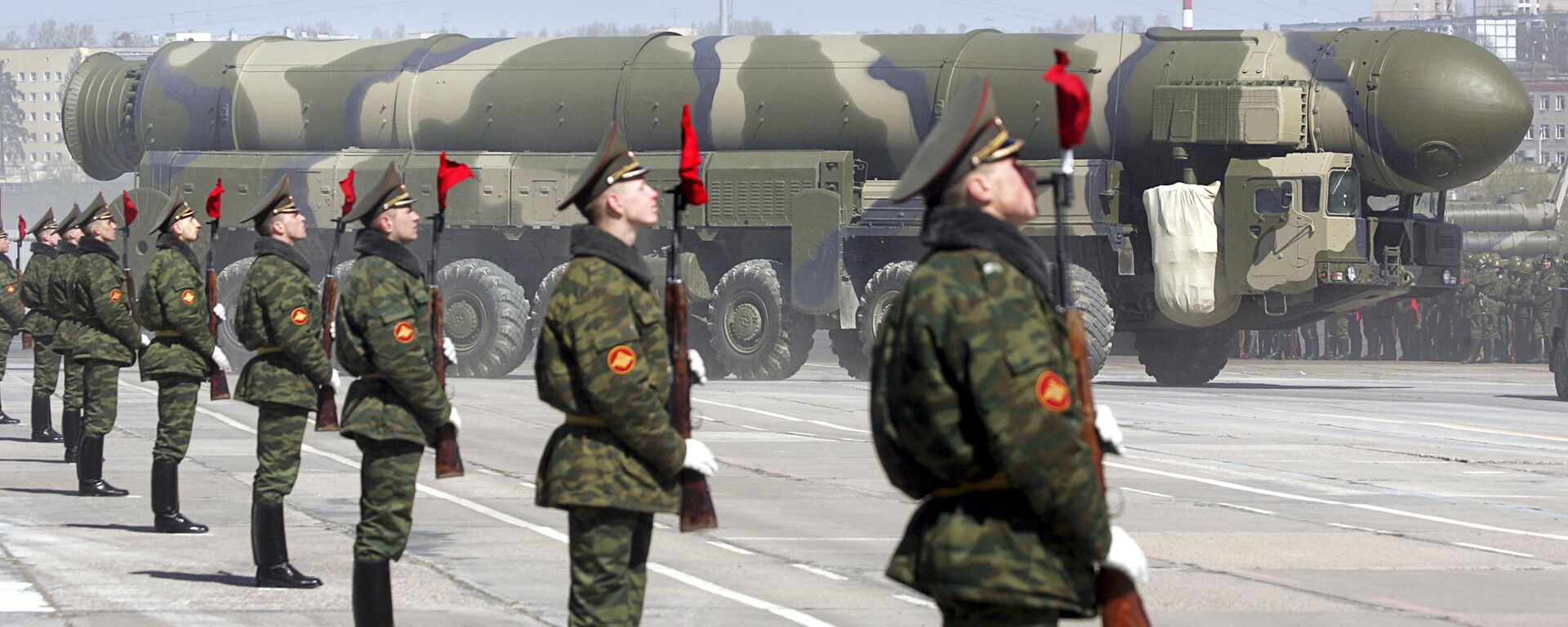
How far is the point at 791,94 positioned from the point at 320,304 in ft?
57.7

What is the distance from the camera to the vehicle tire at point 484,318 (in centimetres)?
2839

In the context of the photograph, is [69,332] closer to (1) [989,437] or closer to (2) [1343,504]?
(2) [1343,504]

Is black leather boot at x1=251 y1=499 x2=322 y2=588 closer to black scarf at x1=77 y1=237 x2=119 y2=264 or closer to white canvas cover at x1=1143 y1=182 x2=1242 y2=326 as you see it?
black scarf at x1=77 y1=237 x2=119 y2=264

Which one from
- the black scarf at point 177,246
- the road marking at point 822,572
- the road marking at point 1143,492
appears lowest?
the road marking at point 1143,492

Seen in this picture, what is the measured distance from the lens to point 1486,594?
9695 millimetres

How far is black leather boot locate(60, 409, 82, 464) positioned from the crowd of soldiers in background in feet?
89.8

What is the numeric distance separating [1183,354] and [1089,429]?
77.6ft

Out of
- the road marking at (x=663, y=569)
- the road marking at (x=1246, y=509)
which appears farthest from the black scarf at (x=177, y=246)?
the road marking at (x=1246, y=509)

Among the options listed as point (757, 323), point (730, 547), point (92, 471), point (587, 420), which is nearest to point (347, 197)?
point (730, 547)

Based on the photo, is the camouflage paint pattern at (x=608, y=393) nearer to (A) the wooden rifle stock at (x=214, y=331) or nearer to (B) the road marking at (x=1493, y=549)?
(A) the wooden rifle stock at (x=214, y=331)

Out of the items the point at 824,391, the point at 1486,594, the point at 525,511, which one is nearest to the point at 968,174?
the point at 1486,594

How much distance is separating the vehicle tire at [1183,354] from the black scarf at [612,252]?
21.8 meters

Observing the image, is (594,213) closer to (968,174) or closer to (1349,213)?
(968,174)

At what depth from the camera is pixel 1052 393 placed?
4613mm
